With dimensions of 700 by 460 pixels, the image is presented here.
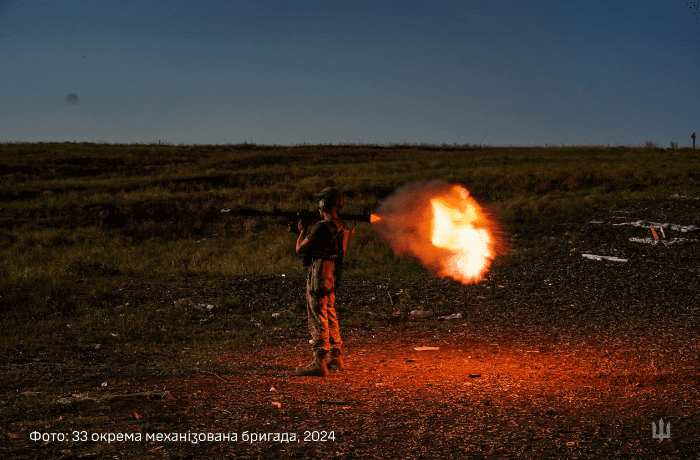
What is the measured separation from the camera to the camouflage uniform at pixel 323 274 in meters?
7.59

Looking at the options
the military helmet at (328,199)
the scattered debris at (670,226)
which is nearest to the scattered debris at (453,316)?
the military helmet at (328,199)

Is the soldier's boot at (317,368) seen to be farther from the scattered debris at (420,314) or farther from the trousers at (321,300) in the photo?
the scattered debris at (420,314)

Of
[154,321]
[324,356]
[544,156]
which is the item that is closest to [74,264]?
[154,321]

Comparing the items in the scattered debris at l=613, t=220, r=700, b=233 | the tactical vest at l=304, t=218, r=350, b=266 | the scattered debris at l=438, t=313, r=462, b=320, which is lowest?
the scattered debris at l=438, t=313, r=462, b=320

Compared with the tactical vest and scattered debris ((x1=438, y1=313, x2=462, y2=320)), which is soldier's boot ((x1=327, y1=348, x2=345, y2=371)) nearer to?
the tactical vest

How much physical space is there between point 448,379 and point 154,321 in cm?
703

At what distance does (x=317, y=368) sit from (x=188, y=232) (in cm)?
1679

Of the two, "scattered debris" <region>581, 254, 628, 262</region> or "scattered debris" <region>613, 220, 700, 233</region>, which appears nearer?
"scattered debris" <region>581, 254, 628, 262</region>

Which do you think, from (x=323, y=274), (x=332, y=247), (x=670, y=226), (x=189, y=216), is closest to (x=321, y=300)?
(x=323, y=274)

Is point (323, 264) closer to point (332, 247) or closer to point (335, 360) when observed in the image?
point (332, 247)

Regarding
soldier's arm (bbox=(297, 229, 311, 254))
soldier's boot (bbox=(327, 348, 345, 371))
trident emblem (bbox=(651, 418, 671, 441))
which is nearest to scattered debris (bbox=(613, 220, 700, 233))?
trident emblem (bbox=(651, 418, 671, 441))

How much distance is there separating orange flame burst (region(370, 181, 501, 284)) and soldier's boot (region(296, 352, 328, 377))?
2.16 metres

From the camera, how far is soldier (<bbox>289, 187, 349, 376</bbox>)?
7.59 metres

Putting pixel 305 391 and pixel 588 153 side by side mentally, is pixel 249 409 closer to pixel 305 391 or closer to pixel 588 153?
pixel 305 391
